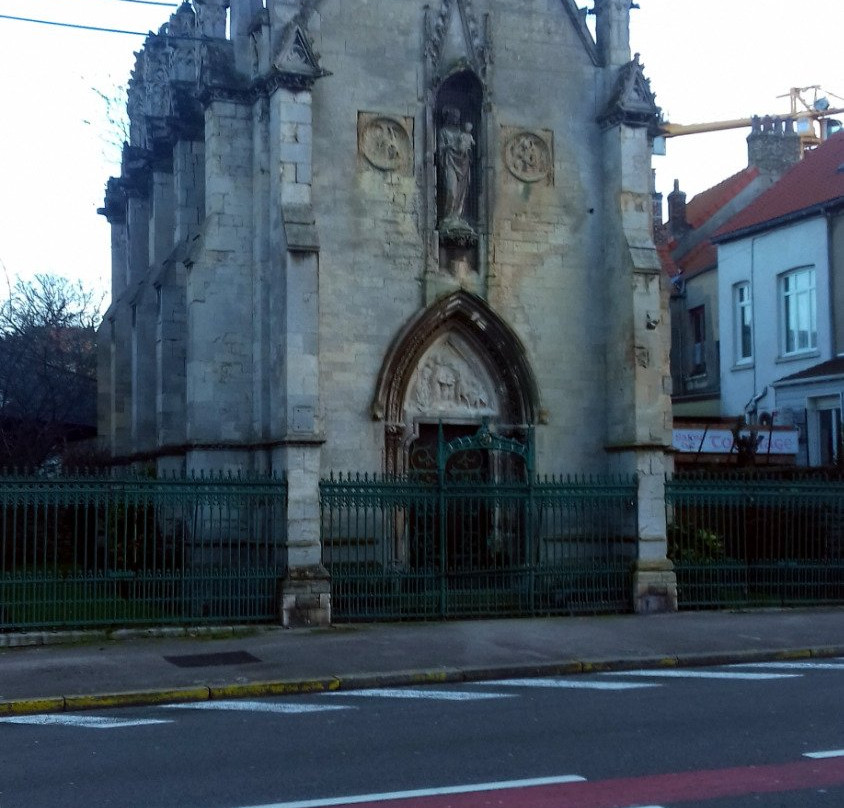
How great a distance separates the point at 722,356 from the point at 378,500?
1918 cm

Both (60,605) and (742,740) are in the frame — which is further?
(60,605)

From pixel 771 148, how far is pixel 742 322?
9853mm

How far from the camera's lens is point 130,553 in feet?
54.3

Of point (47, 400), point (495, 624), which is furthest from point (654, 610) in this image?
point (47, 400)

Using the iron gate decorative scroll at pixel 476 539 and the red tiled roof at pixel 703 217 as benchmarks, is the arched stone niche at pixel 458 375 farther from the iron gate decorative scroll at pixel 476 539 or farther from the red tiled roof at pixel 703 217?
the red tiled roof at pixel 703 217

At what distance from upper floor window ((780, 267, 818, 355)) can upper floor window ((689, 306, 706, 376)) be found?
172 inches

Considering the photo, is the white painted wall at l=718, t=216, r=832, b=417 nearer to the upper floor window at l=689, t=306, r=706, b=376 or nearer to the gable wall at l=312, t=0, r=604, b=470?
the upper floor window at l=689, t=306, r=706, b=376

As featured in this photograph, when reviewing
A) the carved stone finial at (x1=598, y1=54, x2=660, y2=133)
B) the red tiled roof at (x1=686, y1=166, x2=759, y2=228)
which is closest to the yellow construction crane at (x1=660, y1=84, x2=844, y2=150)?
the red tiled roof at (x1=686, y1=166, x2=759, y2=228)

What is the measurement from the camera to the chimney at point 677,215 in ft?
135

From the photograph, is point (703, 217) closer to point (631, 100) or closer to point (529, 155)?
point (631, 100)

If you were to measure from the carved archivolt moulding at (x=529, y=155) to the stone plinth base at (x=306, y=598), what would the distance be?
718 cm

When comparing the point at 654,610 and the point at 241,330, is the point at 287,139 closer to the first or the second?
the point at 241,330

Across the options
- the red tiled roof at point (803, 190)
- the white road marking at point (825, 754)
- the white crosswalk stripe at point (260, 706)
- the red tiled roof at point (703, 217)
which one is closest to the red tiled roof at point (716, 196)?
the red tiled roof at point (703, 217)

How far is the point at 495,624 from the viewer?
55.6 feet
